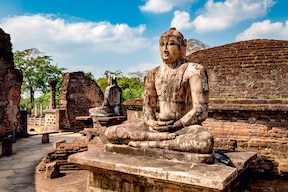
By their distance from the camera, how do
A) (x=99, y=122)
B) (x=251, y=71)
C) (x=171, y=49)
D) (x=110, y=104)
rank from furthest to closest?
1. (x=110, y=104)
2. (x=99, y=122)
3. (x=251, y=71)
4. (x=171, y=49)

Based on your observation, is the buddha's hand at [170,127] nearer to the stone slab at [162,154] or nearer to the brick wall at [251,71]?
the stone slab at [162,154]

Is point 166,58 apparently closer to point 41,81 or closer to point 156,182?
point 156,182

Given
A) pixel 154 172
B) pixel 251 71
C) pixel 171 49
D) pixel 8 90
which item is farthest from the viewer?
pixel 8 90

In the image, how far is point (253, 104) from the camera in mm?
5219

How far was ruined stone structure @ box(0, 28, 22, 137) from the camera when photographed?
11.2m

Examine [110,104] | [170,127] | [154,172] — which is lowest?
[154,172]

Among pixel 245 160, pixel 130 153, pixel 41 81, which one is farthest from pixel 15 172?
pixel 41 81

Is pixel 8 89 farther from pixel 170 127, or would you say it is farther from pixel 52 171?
pixel 170 127

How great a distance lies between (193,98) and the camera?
2846 mm

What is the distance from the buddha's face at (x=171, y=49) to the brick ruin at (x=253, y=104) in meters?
2.11

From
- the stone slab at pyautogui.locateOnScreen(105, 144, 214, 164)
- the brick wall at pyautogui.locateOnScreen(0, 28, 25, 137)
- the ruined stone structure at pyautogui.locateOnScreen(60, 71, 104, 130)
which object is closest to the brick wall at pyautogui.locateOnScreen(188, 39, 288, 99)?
the stone slab at pyautogui.locateOnScreen(105, 144, 214, 164)

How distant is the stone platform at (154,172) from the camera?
210 centimetres

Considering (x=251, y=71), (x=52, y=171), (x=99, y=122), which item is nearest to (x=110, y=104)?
(x=99, y=122)

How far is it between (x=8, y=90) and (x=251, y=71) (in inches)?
385
